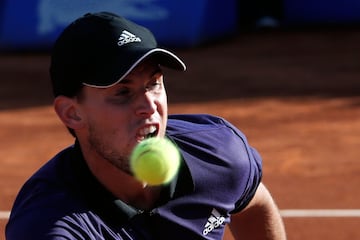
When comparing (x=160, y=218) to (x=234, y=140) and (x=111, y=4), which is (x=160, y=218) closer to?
(x=234, y=140)

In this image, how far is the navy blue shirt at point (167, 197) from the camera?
3320mm

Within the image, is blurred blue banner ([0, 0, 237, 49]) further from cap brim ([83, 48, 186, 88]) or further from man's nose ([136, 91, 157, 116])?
man's nose ([136, 91, 157, 116])

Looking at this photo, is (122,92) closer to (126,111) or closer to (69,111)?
(126,111)

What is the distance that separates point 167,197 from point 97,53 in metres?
0.65

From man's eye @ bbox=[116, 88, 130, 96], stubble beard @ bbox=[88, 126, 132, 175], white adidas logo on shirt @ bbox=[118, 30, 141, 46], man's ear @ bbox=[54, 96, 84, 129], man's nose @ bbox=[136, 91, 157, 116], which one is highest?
white adidas logo on shirt @ bbox=[118, 30, 141, 46]

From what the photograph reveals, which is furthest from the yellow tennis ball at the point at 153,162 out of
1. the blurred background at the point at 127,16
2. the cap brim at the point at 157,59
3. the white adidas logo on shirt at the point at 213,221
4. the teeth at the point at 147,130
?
the blurred background at the point at 127,16

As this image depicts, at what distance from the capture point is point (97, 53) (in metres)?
3.38

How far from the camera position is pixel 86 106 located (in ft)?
11.3

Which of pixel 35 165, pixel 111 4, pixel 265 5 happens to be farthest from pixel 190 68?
pixel 35 165

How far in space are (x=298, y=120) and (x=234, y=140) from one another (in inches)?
253

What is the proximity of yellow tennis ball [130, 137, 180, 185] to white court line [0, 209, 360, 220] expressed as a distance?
423cm

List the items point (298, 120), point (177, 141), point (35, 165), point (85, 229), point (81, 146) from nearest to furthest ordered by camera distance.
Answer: point (85, 229) < point (81, 146) < point (177, 141) < point (35, 165) < point (298, 120)

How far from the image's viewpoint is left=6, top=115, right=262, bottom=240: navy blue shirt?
3320 millimetres

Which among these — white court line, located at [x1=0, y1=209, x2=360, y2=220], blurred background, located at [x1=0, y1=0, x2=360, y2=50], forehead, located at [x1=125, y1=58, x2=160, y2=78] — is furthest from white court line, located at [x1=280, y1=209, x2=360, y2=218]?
blurred background, located at [x1=0, y1=0, x2=360, y2=50]
